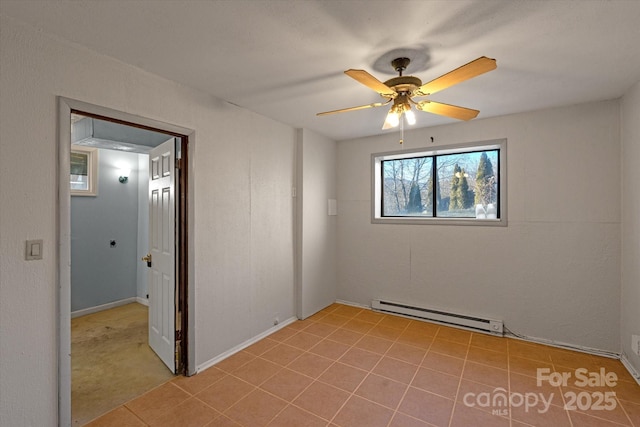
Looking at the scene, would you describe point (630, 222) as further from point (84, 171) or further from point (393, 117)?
point (84, 171)

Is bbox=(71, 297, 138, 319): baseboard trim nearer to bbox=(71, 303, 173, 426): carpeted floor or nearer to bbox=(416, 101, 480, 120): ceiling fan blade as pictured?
bbox=(71, 303, 173, 426): carpeted floor

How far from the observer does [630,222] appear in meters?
2.49

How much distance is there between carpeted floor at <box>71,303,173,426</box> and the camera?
84.6 inches

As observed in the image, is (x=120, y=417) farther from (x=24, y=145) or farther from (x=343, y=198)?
(x=343, y=198)

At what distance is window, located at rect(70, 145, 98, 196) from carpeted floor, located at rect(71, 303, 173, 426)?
1686 mm

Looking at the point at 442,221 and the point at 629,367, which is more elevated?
the point at 442,221

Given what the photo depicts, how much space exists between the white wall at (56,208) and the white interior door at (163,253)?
0.73ft

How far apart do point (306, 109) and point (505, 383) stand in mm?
2959

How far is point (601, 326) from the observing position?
2.77 metres

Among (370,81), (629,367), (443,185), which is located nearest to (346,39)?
(370,81)

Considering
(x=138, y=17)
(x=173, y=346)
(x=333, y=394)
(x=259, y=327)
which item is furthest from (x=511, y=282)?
(x=138, y=17)

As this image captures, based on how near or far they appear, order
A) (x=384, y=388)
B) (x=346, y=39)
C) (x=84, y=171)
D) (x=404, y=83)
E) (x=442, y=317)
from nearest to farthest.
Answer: (x=346, y=39), (x=404, y=83), (x=384, y=388), (x=442, y=317), (x=84, y=171)

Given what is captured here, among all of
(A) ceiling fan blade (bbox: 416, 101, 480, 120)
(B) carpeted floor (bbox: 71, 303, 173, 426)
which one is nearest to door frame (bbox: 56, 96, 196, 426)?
(B) carpeted floor (bbox: 71, 303, 173, 426)

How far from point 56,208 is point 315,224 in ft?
8.69
